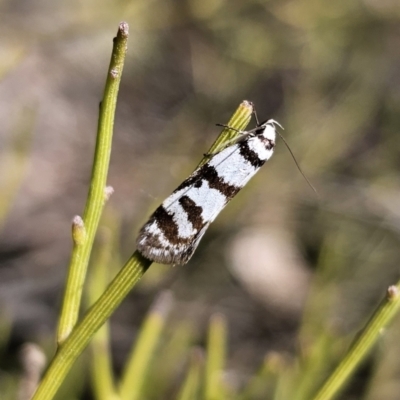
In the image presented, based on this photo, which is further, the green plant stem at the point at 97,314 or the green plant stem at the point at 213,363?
the green plant stem at the point at 213,363

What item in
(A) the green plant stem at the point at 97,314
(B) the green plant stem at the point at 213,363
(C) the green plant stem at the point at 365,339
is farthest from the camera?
(B) the green plant stem at the point at 213,363

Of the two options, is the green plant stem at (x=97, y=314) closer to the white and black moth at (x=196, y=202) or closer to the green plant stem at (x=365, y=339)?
the white and black moth at (x=196, y=202)

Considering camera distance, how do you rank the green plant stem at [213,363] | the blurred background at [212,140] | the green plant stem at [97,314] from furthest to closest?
the blurred background at [212,140] → the green plant stem at [213,363] → the green plant stem at [97,314]

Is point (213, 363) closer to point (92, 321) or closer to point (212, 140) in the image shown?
point (92, 321)

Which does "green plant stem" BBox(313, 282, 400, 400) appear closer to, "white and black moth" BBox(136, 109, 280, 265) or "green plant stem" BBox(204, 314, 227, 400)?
"white and black moth" BBox(136, 109, 280, 265)

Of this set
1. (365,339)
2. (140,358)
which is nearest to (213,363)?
(140,358)

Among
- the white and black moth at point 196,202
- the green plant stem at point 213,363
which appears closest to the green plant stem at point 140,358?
the green plant stem at point 213,363

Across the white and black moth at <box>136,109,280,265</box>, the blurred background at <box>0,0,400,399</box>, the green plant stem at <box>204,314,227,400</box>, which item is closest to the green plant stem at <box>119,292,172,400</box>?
the green plant stem at <box>204,314,227,400</box>
